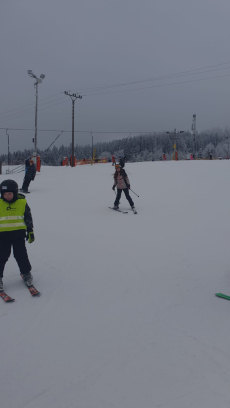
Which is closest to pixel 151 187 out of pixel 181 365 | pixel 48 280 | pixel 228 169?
pixel 228 169

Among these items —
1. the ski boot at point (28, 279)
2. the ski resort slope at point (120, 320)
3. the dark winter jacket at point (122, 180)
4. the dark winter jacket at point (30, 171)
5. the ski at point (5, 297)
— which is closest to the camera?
the ski resort slope at point (120, 320)

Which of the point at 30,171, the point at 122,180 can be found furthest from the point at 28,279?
the point at 30,171

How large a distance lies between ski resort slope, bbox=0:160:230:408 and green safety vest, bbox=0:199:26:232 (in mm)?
980

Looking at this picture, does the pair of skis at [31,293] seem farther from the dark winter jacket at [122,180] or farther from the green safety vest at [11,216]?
the dark winter jacket at [122,180]

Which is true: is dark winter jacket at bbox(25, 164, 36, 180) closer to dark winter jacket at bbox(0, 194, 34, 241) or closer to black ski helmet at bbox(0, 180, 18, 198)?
dark winter jacket at bbox(0, 194, 34, 241)

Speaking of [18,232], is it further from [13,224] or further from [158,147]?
[158,147]

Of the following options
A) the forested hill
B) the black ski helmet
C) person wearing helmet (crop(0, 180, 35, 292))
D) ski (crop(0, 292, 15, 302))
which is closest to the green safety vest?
person wearing helmet (crop(0, 180, 35, 292))

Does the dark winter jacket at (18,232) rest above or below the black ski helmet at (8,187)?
below

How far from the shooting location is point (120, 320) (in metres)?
3.46

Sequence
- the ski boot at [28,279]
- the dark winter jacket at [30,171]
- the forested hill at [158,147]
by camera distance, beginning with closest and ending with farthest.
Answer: the ski boot at [28,279] < the dark winter jacket at [30,171] < the forested hill at [158,147]

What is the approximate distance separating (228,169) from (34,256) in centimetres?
1671

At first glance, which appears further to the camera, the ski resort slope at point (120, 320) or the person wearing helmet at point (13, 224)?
the person wearing helmet at point (13, 224)

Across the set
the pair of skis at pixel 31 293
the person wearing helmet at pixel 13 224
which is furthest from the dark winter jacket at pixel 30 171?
the pair of skis at pixel 31 293

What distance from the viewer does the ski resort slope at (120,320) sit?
240 centimetres
